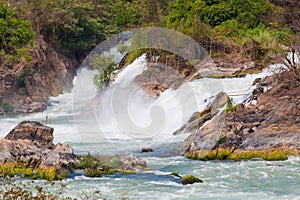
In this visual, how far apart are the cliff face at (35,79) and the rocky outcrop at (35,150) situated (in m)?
9.79

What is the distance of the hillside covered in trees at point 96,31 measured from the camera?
24406 millimetres

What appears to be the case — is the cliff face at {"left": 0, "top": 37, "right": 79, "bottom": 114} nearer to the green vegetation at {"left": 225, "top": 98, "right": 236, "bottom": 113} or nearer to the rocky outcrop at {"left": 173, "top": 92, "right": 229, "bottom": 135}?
the rocky outcrop at {"left": 173, "top": 92, "right": 229, "bottom": 135}

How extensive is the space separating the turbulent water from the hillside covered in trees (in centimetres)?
171

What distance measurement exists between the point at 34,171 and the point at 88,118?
345 inches

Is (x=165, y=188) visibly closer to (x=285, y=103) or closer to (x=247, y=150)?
(x=247, y=150)

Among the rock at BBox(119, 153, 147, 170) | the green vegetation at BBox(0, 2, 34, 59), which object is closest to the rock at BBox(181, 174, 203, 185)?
the rock at BBox(119, 153, 147, 170)

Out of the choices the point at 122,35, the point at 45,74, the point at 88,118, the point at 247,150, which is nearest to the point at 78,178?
the point at 247,150

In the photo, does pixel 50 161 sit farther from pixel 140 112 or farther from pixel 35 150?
pixel 140 112

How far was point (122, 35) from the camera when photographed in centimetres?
3216

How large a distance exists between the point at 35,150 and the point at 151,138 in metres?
4.45

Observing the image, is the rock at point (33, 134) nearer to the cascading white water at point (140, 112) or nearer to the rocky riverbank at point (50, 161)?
the rocky riverbank at point (50, 161)

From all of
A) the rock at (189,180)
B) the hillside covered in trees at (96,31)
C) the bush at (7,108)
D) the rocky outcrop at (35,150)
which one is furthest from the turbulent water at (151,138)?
the hillside covered in trees at (96,31)

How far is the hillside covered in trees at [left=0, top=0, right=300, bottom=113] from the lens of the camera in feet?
80.1

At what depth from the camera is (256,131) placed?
52.9 ft
